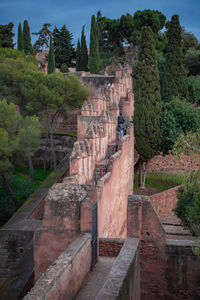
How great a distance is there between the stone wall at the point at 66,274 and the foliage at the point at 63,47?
137 ft

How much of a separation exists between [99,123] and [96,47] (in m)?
23.6

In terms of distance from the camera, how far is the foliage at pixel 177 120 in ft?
68.3

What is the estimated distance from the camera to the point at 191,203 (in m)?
12.8

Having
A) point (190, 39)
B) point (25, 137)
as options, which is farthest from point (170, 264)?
point (190, 39)

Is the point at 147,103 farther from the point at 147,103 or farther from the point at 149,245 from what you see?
the point at 149,245

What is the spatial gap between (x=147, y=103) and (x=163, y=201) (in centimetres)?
578

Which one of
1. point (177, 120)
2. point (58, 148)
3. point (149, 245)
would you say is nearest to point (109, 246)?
point (149, 245)

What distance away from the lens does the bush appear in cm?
558

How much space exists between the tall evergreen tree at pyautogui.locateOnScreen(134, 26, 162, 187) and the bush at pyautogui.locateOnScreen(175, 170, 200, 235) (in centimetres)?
762

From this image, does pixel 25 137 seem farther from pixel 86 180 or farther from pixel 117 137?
pixel 86 180

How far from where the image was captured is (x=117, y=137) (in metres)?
15.9

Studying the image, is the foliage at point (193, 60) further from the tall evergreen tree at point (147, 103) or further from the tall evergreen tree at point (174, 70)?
the tall evergreen tree at point (147, 103)

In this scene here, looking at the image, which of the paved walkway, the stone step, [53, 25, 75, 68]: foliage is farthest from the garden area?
[53, 25, 75, 68]: foliage

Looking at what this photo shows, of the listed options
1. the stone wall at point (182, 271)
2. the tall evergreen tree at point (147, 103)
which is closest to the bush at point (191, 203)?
the stone wall at point (182, 271)
